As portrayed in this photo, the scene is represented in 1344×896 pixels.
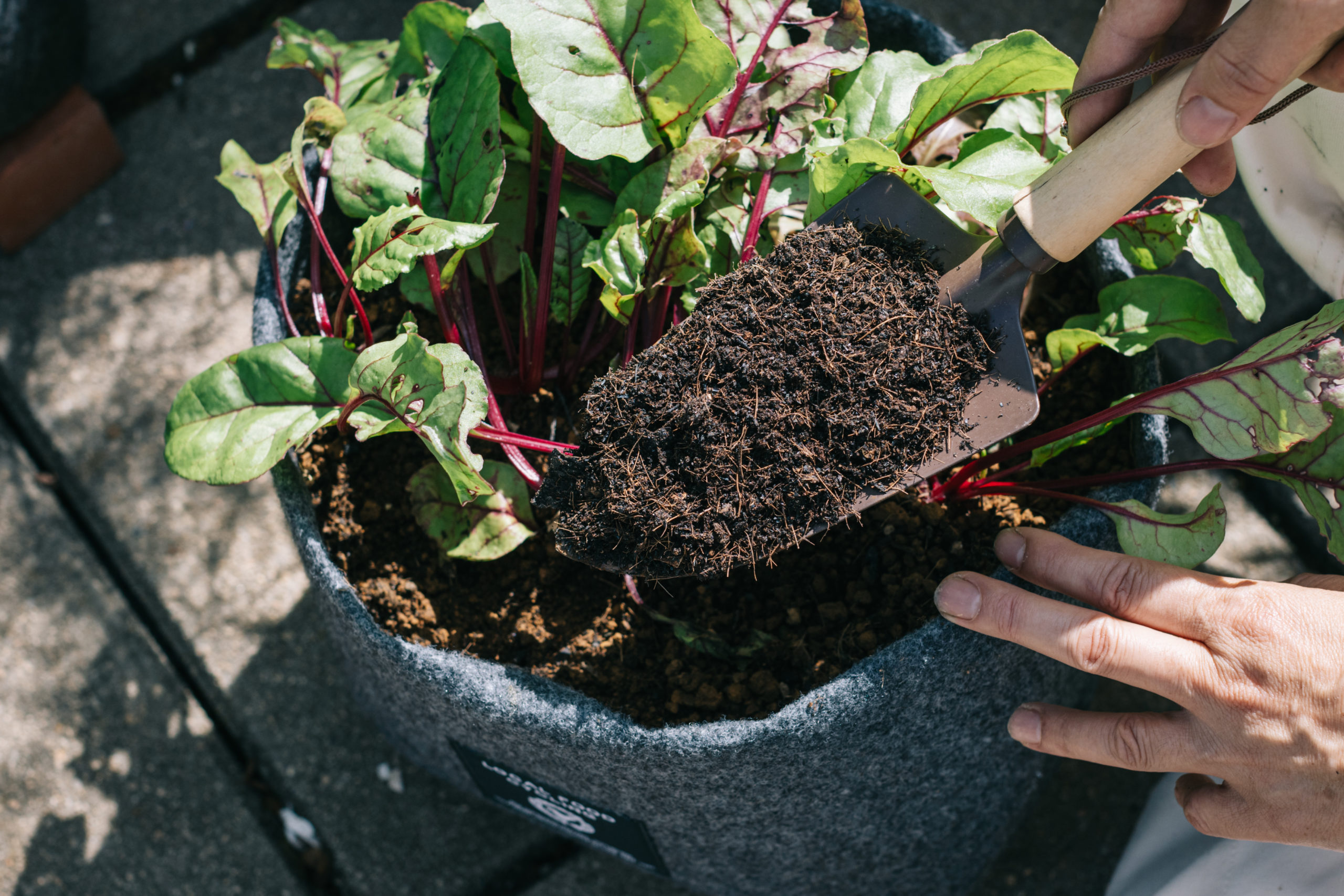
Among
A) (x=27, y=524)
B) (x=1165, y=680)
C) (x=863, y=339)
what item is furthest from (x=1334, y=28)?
(x=27, y=524)

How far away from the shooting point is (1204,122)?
0.78m

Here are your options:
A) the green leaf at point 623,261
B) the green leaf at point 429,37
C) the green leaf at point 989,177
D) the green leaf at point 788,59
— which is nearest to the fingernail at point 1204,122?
the green leaf at point 989,177

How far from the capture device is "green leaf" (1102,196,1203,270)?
1.00 m

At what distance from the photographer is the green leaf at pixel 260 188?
3.63 feet

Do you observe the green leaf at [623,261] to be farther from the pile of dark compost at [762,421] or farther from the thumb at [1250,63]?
the thumb at [1250,63]

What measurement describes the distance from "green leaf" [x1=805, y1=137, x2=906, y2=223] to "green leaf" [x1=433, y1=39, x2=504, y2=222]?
1.04ft

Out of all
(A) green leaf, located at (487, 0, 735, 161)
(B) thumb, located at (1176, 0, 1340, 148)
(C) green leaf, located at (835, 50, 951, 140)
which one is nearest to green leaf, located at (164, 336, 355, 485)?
(A) green leaf, located at (487, 0, 735, 161)

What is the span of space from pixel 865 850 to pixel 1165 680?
0.41m

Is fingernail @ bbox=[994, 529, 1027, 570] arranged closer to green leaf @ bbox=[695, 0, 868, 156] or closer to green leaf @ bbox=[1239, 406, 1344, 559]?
green leaf @ bbox=[1239, 406, 1344, 559]

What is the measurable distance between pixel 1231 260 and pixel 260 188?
1.06 m

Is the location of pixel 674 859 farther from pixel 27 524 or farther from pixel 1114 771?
pixel 27 524

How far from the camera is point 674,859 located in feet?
3.76

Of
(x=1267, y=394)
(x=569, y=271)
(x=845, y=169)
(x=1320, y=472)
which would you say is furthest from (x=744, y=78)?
(x=1320, y=472)

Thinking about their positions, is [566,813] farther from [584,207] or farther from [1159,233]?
[1159,233]
